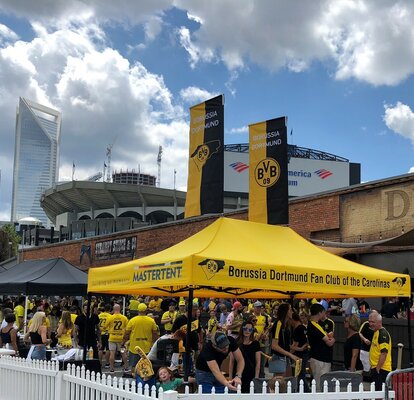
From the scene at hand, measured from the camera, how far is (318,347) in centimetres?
1010

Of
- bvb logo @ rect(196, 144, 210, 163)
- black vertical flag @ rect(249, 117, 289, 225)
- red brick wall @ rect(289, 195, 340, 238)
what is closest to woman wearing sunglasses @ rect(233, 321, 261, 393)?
black vertical flag @ rect(249, 117, 289, 225)

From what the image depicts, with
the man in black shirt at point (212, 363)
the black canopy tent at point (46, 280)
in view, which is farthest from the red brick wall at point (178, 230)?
the man in black shirt at point (212, 363)

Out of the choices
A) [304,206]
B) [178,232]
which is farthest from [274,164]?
[178,232]

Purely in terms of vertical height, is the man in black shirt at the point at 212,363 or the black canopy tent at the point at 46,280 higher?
the black canopy tent at the point at 46,280

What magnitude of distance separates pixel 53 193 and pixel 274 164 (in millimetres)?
63923

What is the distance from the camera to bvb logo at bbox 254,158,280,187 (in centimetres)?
1216

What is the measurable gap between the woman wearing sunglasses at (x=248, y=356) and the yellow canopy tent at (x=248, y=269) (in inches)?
30.4

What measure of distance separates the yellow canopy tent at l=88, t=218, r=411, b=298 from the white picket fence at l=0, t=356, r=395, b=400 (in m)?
1.54

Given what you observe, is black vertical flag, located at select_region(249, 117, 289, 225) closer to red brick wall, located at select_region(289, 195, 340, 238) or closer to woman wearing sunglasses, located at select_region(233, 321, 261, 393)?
woman wearing sunglasses, located at select_region(233, 321, 261, 393)

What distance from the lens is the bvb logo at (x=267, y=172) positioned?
12.2 m

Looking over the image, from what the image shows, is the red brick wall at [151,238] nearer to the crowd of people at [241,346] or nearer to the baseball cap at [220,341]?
the crowd of people at [241,346]

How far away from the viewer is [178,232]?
101 ft

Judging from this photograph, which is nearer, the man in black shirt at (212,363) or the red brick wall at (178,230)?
the man in black shirt at (212,363)

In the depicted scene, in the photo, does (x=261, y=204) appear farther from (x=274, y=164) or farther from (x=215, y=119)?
(x=215, y=119)
